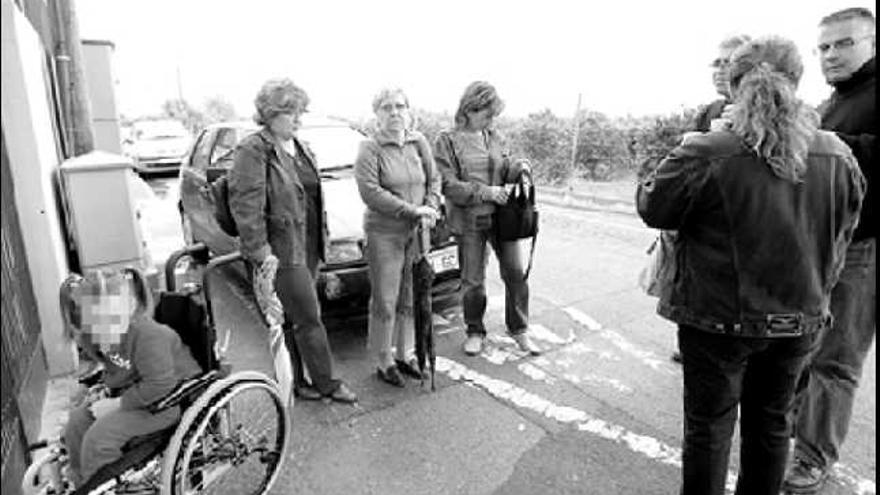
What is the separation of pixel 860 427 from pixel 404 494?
2.43 metres

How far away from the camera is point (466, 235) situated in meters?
3.85

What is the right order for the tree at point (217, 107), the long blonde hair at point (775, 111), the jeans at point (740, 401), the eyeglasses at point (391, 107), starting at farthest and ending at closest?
the tree at point (217, 107) → the eyeglasses at point (391, 107) → the jeans at point (740, 401) → the long blonde hair at point (775, 111)

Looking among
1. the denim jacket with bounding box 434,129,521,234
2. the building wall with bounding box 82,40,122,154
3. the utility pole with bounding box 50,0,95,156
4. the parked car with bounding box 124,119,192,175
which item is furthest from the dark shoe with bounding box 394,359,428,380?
the parked car with bounding box 124,119,192,175

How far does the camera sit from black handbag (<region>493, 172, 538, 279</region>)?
3783 millimetres

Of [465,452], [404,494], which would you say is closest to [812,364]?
[465,452]

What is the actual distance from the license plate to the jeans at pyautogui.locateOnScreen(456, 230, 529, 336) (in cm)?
4

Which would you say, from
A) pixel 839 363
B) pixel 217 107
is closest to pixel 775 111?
pixel 839 363

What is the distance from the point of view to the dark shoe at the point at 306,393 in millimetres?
3465

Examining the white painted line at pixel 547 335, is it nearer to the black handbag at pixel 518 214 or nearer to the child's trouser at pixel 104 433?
the black handbag at pixel 518 214

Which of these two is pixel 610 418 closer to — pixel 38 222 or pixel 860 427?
pixel 860 427

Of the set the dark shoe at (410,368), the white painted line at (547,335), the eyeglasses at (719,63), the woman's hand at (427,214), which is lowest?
the white painted line at (547,335)

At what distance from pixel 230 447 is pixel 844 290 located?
8.49 feet

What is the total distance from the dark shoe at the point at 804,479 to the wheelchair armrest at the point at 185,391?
250 centimetres

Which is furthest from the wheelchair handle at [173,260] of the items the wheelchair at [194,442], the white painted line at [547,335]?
the white painted line at [547,335]
